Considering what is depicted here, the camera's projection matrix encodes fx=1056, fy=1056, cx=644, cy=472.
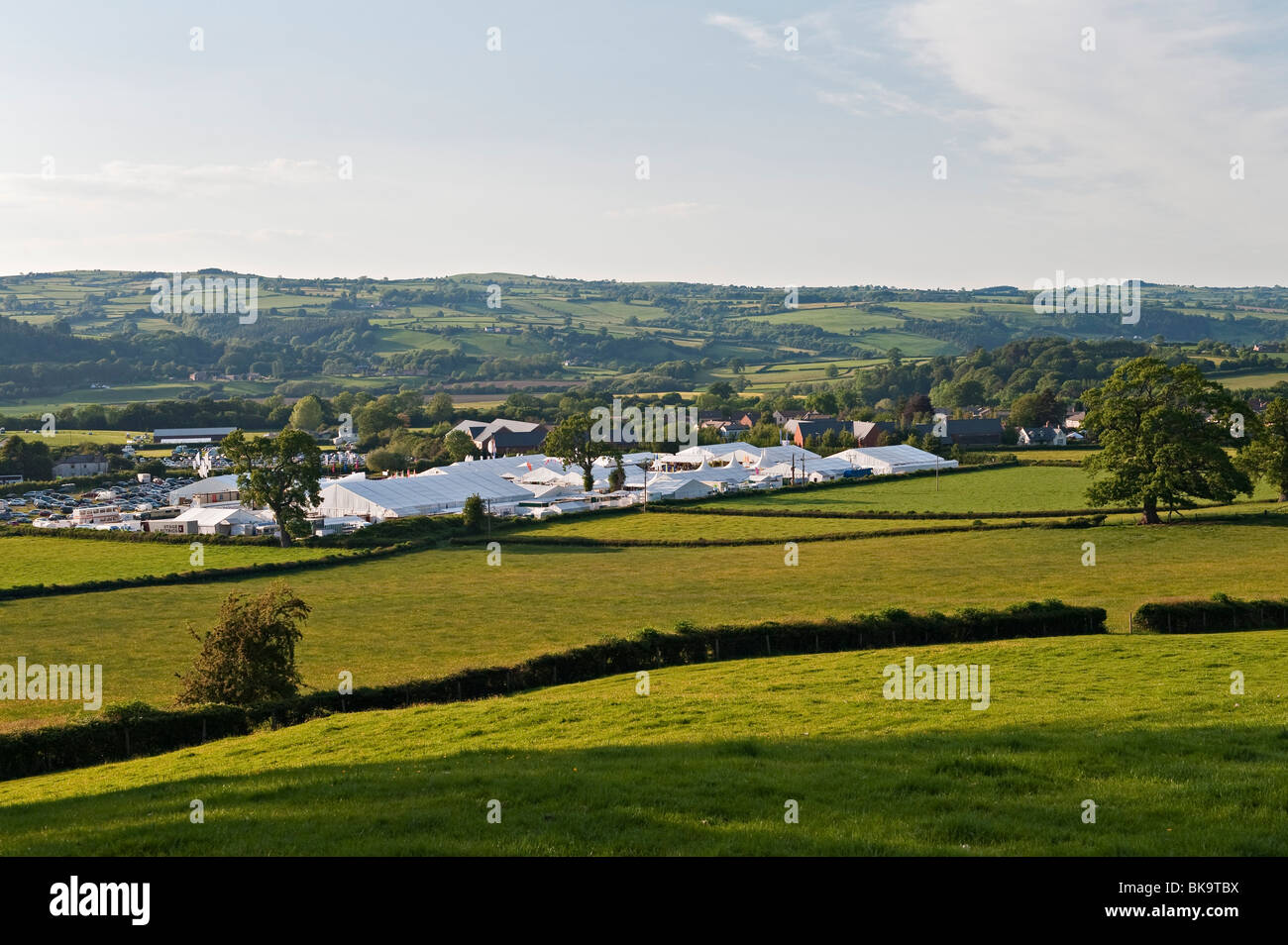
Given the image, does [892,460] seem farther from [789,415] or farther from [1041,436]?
[789,415]

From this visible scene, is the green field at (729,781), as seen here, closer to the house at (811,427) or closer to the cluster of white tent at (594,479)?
the cluster of white tent at (594,479)

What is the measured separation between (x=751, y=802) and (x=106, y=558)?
5934 cm

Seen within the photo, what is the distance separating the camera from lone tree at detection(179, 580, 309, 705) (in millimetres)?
26281

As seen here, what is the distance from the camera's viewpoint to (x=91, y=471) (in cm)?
11838

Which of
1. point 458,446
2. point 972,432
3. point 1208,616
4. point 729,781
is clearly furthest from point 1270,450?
point 458,446

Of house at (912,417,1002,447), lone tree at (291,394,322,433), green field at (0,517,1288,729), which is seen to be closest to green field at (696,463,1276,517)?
green field at (0,517,1288,729)

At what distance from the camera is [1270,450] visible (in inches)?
2709

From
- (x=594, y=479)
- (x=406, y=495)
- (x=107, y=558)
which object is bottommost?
(x=107, y=558)

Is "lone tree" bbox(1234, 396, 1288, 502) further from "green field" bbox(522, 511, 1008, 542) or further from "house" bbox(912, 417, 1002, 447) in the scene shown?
"house" bbox(912, 417, 1002, 447)

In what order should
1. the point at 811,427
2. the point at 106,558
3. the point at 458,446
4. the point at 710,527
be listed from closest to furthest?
the point at 106,558 → the point at 710,527 → the point at 458,446 → the point at 811,427

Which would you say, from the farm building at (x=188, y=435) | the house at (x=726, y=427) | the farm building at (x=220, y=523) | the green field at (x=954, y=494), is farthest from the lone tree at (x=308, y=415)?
the green field at (x=954, y=494)
